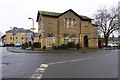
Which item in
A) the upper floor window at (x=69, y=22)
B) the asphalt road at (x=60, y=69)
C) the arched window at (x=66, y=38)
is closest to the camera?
the asphalt road at (x=60, y=69)

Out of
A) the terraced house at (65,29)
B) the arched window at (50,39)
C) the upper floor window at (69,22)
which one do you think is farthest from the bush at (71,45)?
the upper floor window at (69,22)

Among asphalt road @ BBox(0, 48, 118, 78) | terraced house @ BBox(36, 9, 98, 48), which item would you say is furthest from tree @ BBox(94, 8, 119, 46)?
asphalt road @ BBox(0, 48, 118, 78)

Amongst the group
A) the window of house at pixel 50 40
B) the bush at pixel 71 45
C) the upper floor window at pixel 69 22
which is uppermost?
the upper floor window at pixel 69 22

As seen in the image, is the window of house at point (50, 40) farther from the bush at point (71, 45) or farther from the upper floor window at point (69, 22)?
the upper floor window at point (69, 22)

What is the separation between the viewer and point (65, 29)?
44250 mm

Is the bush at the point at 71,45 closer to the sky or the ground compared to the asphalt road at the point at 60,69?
closer to the sky

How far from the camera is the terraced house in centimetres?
4188

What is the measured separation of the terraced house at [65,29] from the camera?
137ft

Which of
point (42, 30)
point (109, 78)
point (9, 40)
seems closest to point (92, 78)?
point (109, 78)

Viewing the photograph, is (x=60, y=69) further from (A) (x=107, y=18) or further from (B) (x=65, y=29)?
(A) (x=107, y=18)

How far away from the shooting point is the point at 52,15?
4272 cm

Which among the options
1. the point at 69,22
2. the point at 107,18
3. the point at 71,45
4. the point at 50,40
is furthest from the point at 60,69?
the point at 107,18

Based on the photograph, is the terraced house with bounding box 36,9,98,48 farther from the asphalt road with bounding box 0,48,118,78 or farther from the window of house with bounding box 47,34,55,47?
the asphalt road with bounding box 0,48,118,78

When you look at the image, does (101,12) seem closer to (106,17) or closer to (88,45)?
(106,17)
